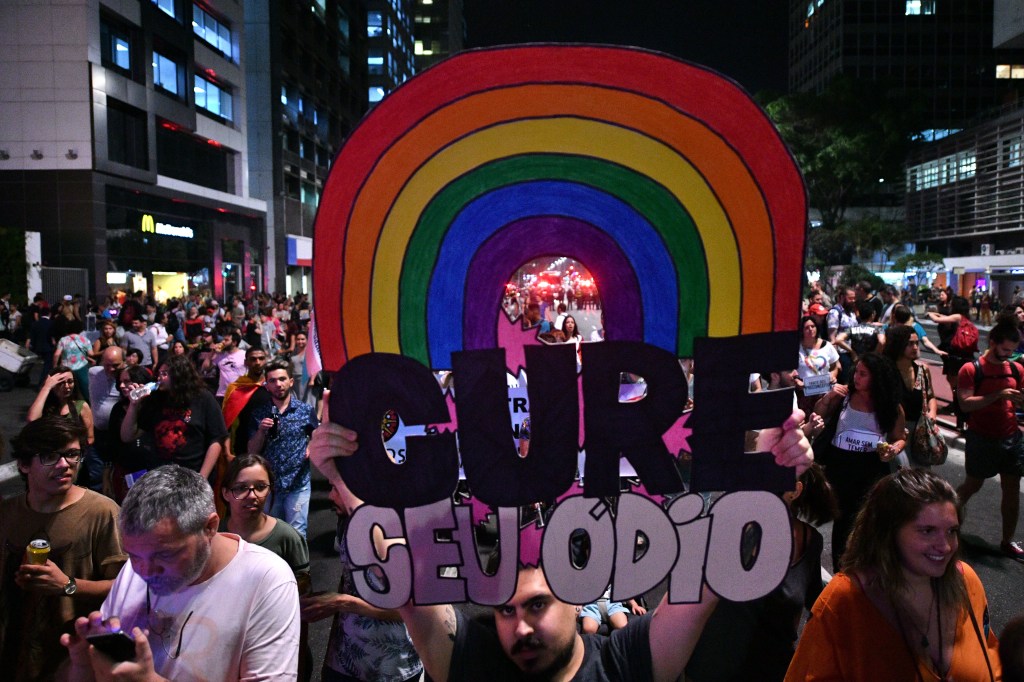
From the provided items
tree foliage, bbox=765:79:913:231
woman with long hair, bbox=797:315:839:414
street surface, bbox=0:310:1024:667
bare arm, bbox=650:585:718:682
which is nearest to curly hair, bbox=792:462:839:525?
bare arm, bbox=650:585:718:682

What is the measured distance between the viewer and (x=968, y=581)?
2.48 m

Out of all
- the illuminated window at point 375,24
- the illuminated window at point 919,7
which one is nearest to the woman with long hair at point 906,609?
the illuminated window at point 375,24

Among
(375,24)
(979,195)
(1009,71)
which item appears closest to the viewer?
(979,195)

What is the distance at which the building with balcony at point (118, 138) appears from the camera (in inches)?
1052

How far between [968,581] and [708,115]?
1725 millimetres

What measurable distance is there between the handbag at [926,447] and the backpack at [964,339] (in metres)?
5.35

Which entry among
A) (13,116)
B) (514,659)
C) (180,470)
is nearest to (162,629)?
(180,470)

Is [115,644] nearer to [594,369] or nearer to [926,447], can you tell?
[594,369]

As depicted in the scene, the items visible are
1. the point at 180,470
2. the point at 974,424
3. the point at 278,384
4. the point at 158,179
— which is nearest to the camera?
the point at 180,470

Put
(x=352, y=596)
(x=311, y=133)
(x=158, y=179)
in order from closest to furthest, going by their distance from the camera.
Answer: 1. (x=352, y=596)
2. (x=158, y=179)
3. (x=311, y=133)

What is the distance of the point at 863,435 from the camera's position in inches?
185

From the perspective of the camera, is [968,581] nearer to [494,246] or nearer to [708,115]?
[708,115]

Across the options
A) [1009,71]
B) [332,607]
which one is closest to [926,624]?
[332,607]

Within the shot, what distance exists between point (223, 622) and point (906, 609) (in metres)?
2.09
